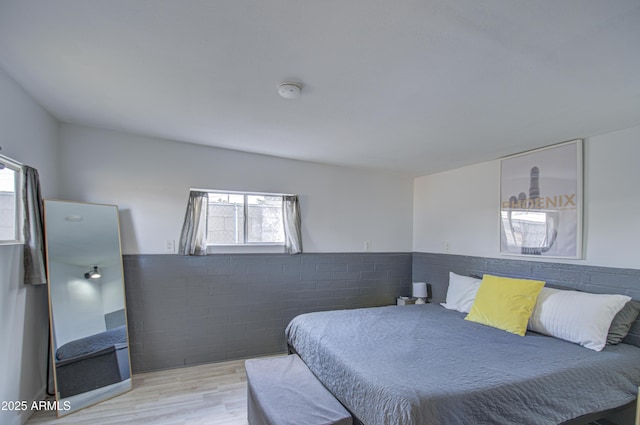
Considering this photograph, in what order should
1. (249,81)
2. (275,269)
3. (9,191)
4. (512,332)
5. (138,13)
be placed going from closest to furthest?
1. (138,13)
2. (249,81)
3. (9,191)
4. (512,332)
5. (275,269)

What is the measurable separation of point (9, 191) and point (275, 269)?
236 cm

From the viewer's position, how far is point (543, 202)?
290 cm

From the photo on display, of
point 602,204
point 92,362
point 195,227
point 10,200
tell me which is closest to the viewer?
point 10,200

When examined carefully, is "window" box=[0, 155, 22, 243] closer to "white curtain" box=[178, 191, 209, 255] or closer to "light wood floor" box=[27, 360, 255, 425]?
"white curtain" box=[178, 191, 209, 255]

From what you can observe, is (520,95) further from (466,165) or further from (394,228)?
(394,228)

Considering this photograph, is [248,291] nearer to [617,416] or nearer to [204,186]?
[204,186]

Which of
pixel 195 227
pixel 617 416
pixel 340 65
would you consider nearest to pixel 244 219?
pixel 195 227

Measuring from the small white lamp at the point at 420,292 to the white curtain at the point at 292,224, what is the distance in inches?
64.9

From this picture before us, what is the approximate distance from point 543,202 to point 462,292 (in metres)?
1.17

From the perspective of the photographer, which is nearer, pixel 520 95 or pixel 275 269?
pixel 520 95

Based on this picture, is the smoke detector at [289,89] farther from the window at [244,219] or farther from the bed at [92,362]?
the bed at [92,362]

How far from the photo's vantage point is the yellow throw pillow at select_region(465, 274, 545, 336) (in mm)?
2564

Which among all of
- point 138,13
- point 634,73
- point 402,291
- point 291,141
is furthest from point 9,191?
point 402,291

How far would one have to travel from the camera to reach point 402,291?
4367 mm
